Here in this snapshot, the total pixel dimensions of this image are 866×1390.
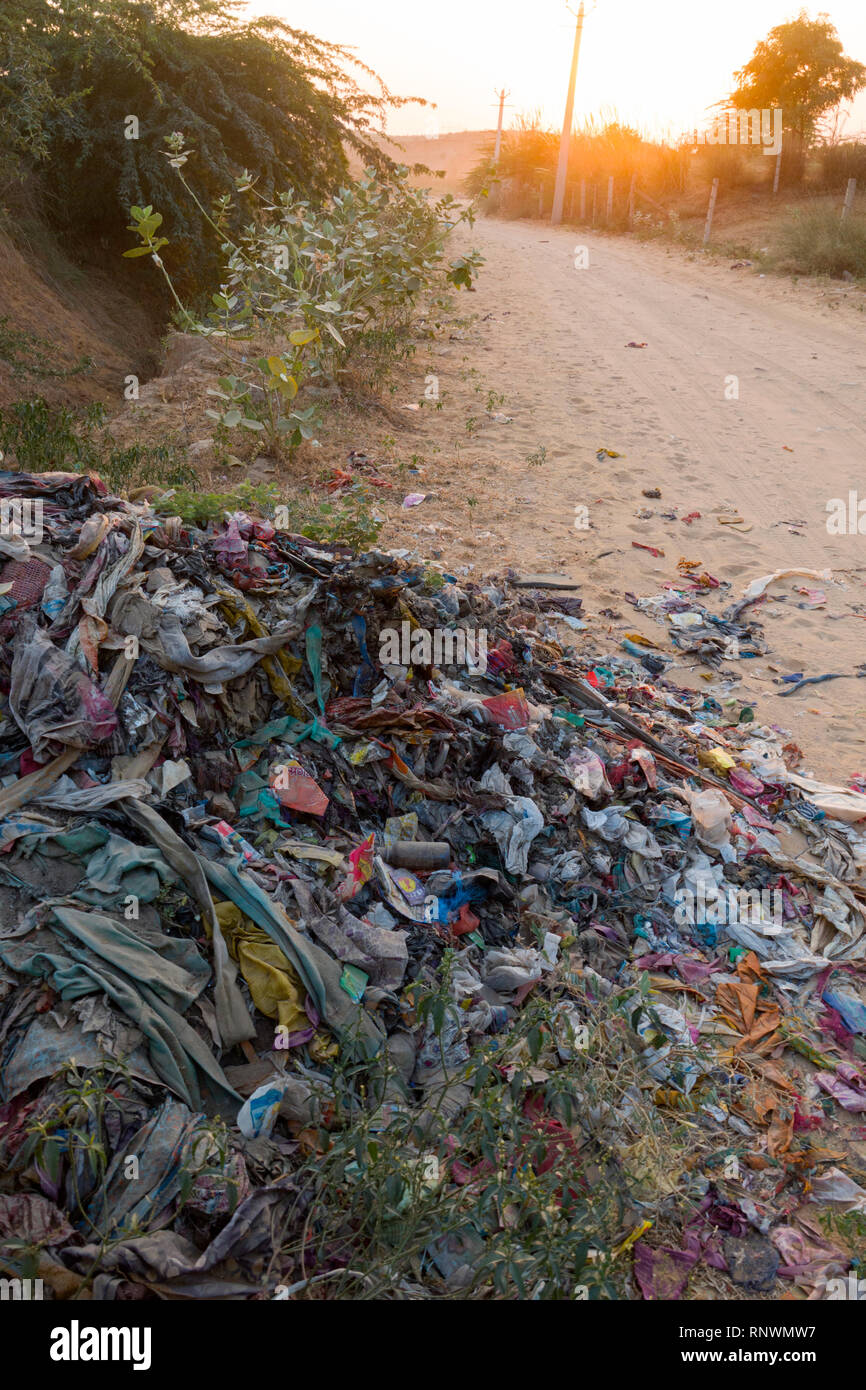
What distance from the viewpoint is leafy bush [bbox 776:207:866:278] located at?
1241 cm

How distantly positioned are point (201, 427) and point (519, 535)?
2.65m

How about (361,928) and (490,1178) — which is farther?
(361,928)

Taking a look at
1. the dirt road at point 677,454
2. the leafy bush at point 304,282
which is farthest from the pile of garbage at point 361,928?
the leafy bush at point 304,282

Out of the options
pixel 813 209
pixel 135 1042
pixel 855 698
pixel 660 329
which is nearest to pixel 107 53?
pixel 660 329

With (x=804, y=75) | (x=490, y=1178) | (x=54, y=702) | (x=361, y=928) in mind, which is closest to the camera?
(x=490, y=1178)

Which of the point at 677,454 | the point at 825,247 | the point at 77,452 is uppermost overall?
the point at 825,247

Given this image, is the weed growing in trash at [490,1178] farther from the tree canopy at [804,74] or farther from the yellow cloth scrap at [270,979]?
the tree canopy at [804,74]

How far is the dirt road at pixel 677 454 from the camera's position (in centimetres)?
524

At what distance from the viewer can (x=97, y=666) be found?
2.99m

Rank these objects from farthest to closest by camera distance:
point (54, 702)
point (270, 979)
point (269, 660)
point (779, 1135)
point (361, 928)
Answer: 1. point (269, 660)
2. point (54, 702)
3. point (361, 928)
4. point (779, 1135)
5. point (270, 979)

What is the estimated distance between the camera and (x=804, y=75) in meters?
18.6

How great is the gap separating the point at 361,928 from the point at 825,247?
13.4 m

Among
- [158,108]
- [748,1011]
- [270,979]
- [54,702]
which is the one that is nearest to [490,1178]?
[270,979]

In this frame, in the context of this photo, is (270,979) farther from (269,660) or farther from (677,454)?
(677,454)
